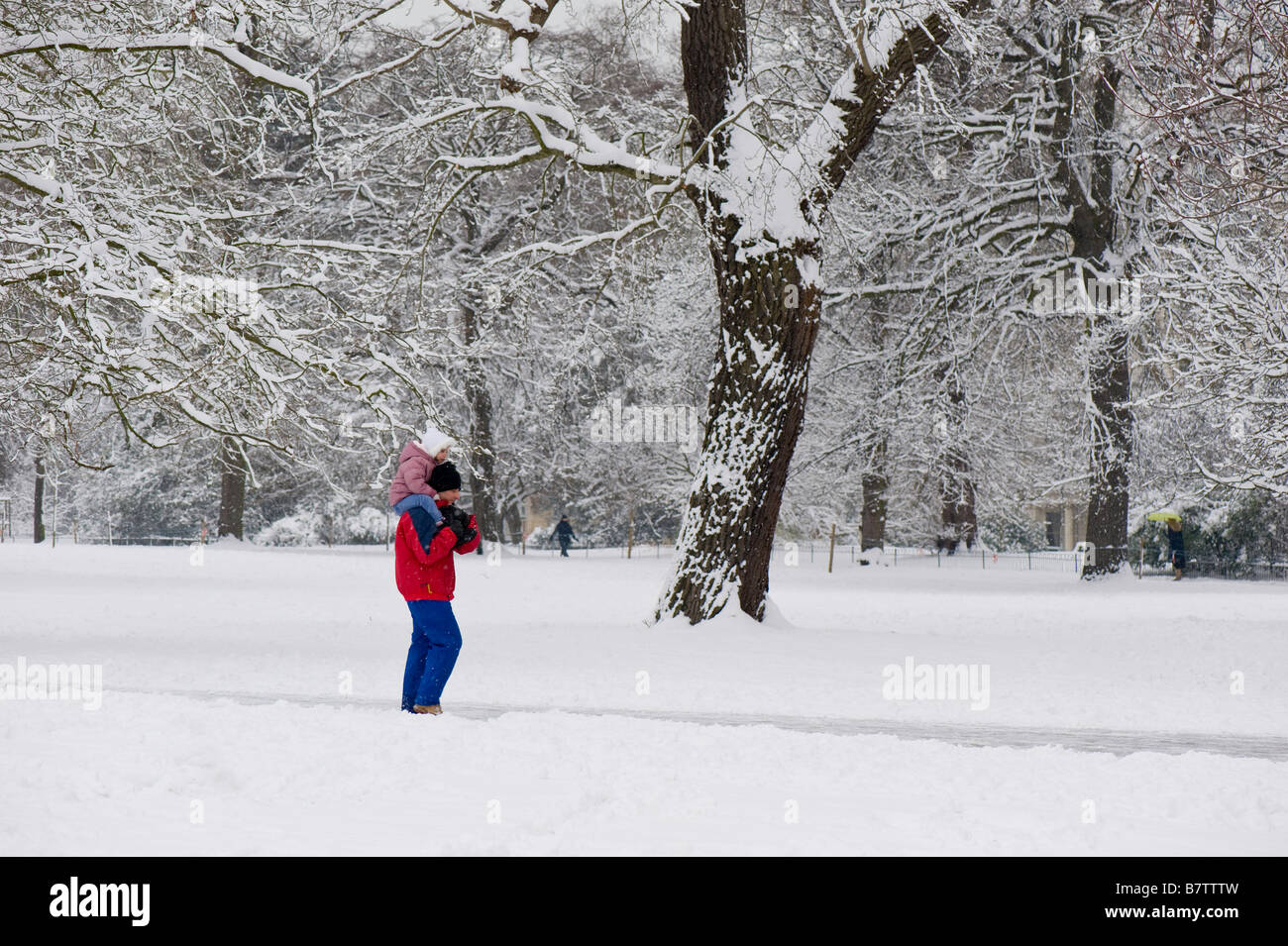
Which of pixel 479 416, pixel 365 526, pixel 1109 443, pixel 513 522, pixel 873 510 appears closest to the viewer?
pixel 1109 443

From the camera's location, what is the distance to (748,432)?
14.2m

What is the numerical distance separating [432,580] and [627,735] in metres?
1.76

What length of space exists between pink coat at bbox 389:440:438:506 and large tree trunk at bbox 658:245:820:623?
19.2ft

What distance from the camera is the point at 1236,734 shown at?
909 centimetres

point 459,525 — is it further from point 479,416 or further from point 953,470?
point 479,416

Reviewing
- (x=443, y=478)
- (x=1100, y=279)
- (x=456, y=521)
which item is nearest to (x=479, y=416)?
(x=1100, y=279)

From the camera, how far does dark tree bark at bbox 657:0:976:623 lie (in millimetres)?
14102

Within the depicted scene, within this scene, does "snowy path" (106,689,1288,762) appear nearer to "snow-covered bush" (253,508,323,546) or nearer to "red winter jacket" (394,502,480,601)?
"red winter jacket" (394,502,480,601)

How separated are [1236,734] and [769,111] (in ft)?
24.5

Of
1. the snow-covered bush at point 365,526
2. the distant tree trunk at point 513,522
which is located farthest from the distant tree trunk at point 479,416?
the distant tree trunk at point 513,522

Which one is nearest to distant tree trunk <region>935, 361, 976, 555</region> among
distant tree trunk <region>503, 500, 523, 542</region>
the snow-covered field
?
the snow-covered field

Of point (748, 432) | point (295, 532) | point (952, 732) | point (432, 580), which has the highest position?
point (748, 432)
